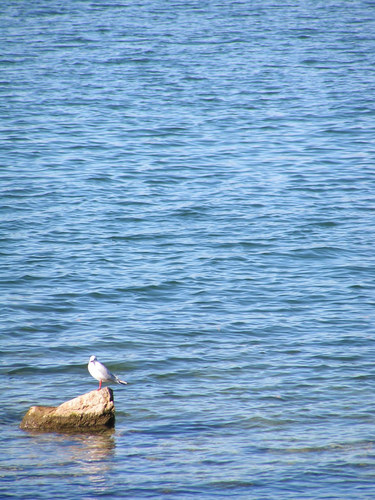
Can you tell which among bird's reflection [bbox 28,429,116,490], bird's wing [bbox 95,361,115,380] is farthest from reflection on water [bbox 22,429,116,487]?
bird's wing [bbox 95,361,115,380]

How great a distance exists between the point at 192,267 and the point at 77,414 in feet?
21.6

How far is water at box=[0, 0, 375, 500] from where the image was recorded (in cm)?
871

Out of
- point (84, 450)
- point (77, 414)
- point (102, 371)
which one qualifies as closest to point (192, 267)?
point (102, 371)

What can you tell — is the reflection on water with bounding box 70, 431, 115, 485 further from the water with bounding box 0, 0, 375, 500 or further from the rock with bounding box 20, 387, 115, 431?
the rock with bounding box 20, 387, 115, 431

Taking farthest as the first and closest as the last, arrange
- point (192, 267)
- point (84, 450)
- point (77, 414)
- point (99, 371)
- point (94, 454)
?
point (192, 267) < point (99, 371) < point (77, 414) < point (84, 450) < point (94, 454)

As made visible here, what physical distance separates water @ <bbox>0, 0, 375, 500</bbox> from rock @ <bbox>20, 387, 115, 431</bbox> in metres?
0.20

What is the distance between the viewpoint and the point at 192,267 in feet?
50.3

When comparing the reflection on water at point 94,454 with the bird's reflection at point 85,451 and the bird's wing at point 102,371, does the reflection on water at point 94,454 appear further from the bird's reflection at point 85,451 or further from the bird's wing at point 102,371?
the bird's wing at point 102,371

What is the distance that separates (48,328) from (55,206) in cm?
704

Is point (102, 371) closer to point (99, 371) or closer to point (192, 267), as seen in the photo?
point (99, 371)

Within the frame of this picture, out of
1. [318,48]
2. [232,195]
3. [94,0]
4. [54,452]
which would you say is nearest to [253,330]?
[54,452]

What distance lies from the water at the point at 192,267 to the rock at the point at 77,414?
8.1 inches

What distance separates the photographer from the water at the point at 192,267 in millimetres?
8711

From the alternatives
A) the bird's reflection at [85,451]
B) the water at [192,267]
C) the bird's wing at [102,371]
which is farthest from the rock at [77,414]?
the bird's wing at [102,371]
